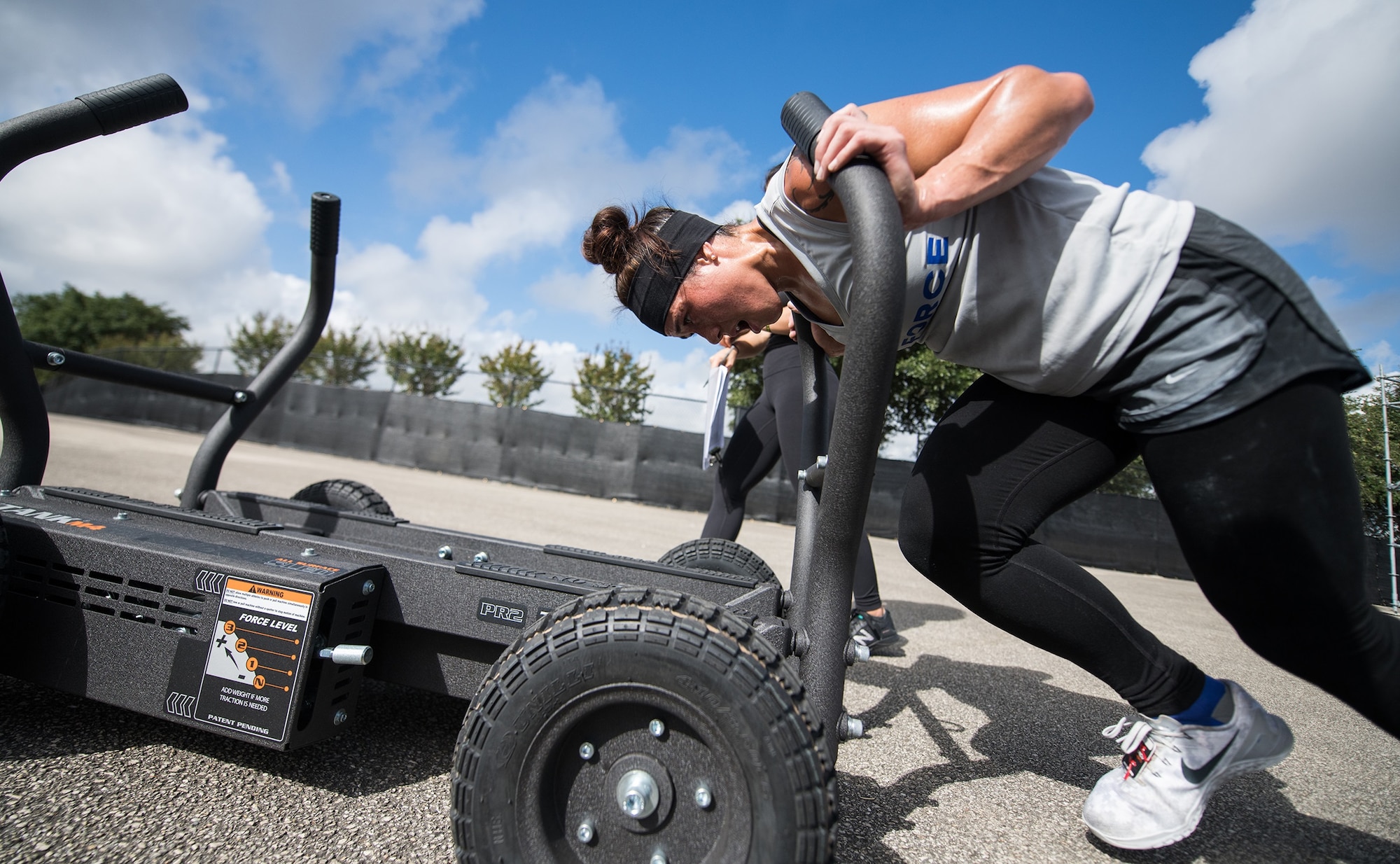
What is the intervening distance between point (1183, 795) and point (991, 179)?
53.1 inches

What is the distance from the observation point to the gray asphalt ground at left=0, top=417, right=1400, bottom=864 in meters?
1.23

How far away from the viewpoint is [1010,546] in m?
1.46

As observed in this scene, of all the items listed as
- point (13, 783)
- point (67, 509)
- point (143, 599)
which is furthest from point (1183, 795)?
point (67, 509)

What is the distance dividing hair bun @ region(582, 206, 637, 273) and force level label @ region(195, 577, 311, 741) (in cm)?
93

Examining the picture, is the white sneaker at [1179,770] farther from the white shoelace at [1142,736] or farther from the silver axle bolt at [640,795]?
the silver axle bolt at [640,795]

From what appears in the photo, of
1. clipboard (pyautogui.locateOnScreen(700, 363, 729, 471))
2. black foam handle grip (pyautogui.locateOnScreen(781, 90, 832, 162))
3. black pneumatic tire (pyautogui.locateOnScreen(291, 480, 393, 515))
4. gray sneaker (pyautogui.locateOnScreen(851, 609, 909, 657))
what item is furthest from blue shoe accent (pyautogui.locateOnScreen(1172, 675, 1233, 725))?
black pneumatic tire (pyautogui.locateOnScreen(291, 480, 393, 515))

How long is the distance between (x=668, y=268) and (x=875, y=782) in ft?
4.47

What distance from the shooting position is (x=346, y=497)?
9.18ft

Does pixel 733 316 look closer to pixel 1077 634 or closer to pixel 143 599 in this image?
pixel 1077 634

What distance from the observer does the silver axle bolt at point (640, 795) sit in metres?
0.96

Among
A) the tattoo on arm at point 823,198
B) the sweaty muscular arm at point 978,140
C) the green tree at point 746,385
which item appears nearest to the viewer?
the sweaty muscular arm at point 978,140

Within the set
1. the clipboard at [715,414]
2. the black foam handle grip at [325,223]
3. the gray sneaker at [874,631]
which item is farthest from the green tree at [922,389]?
the black foam handle grip at [325,223]

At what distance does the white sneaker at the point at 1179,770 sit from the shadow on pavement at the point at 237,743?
1495 mm

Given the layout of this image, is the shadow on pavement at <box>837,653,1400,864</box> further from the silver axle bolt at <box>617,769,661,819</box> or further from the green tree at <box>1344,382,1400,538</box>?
the green tree at <box>1344,382,1400,538</box>
